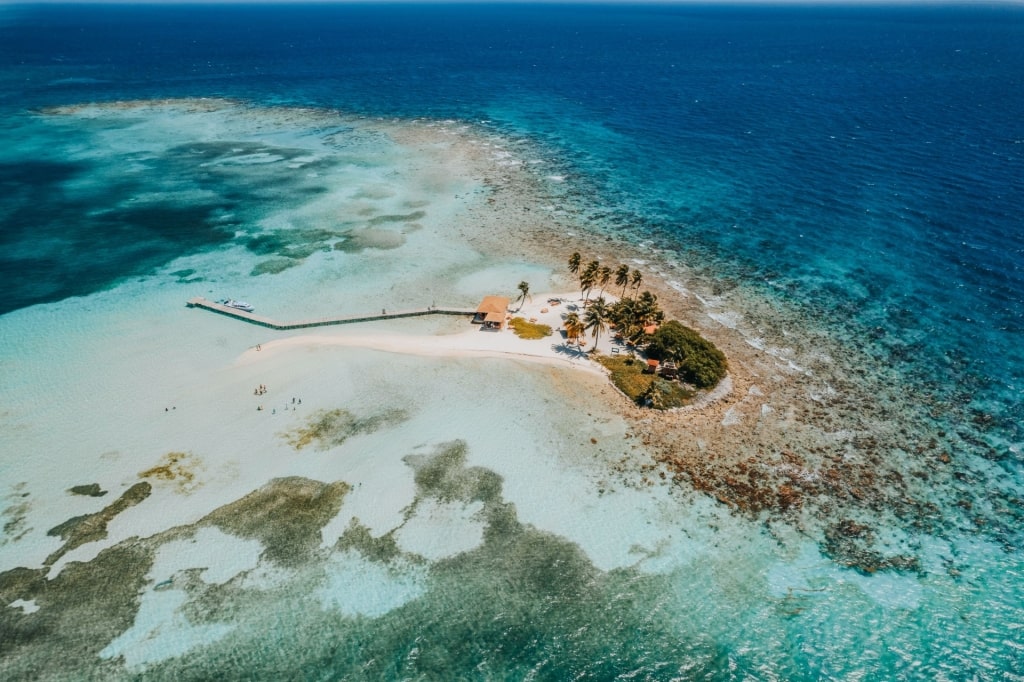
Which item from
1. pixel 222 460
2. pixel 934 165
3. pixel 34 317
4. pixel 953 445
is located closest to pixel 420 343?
pixel 222 460

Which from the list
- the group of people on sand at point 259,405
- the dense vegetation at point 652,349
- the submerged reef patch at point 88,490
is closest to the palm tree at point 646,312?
the dense vegetation at point 652,349

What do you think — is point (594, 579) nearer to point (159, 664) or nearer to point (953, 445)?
point (159, 664)

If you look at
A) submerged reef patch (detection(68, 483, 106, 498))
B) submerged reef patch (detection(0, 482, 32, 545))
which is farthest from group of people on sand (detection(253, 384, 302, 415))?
submerged reef patch (detection(0, 482, 32, 545))

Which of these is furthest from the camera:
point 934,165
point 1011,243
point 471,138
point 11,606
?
point 471,138

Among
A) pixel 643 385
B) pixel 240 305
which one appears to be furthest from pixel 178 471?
pixel 643 385

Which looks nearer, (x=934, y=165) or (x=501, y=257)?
(x=501, y=257)

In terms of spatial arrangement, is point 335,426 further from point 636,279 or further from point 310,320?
point 636,279
